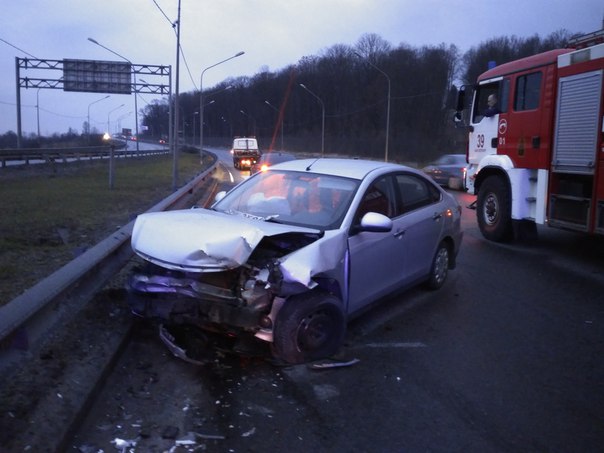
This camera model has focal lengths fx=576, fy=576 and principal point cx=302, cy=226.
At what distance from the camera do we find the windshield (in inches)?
208

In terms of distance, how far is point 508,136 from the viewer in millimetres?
10203

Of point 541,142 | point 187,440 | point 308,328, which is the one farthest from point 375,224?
point 541,142

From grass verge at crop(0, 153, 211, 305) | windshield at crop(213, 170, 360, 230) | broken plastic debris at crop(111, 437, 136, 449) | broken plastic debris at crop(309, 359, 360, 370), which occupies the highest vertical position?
windshield at crop(213, 170, 360, 230)

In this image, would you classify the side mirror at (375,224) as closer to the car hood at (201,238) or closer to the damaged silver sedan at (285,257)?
the damaged silver sedan at (285,257)

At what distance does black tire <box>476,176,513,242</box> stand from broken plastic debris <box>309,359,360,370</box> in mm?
6560

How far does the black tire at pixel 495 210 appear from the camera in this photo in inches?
407

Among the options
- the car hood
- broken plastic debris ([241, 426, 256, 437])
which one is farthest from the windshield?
broken plastic debris ([241, 426, 256, 437])

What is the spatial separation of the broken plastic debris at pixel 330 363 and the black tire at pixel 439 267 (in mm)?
2392

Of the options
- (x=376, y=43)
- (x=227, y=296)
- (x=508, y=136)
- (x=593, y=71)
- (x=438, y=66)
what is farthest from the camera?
(x=376, y=43)

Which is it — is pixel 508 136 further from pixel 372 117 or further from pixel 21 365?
pixel 372 117

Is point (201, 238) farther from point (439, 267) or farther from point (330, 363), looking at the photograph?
point (439, 267)

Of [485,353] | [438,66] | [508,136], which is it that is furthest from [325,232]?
[438,66]

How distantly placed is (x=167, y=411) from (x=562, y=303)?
490cm

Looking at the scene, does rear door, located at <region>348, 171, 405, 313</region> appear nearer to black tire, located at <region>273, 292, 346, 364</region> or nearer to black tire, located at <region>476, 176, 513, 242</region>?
black tire, located at <region>273, 292, 346, 364</region>
